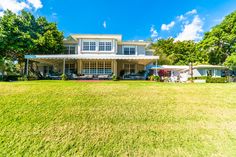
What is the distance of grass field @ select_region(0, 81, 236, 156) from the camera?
22.3 feet

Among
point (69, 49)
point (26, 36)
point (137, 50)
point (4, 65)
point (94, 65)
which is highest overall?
point (26, 36)

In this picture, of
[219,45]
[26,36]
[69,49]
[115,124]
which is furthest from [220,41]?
[115,124]

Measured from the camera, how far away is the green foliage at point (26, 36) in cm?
2492

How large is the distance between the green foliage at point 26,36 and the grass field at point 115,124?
14.6m

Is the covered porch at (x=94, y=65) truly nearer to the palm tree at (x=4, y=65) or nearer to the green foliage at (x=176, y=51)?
the palm tree at (x=4, y=65)

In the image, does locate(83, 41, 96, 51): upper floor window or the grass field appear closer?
the grass field

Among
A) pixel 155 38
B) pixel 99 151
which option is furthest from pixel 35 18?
pixel 155 38

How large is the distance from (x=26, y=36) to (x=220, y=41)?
32.2 m

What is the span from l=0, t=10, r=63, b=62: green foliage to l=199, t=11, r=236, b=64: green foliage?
26380 mm

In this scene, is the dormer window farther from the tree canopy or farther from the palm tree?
the palm tree

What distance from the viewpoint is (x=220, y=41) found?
34.9 metres

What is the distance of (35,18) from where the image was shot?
29.8 metres

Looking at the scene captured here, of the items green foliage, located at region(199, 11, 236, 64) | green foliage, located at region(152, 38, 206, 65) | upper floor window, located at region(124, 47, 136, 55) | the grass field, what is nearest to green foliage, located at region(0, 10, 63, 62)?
upper floor window, located at region(124, 47, 136, 55)

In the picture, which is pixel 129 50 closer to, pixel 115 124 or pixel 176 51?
pixel 115 124
